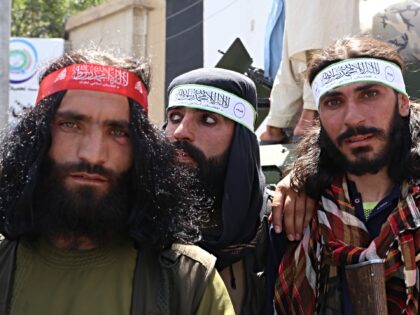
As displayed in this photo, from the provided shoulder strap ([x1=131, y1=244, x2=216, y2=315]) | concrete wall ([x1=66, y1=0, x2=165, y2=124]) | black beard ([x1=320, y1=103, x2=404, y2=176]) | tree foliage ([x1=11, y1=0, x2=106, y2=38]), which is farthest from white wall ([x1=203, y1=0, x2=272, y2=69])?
tree foliage ([x1=11, y1=0, x2=106, y2=38])

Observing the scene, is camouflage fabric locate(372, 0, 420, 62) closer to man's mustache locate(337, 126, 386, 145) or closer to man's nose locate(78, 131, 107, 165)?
man's mustache locate(337, 126, 386, 145)

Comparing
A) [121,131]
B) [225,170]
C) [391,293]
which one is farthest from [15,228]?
[391,293]

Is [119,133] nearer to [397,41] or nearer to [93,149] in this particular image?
[93,149]

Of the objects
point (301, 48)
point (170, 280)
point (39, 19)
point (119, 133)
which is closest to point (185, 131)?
point (119, 133)

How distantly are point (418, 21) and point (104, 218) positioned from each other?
263cm

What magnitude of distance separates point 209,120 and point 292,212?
0.64 meters

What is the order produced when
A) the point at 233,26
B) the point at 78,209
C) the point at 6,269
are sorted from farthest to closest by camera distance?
the point at 233,26
the point at 78,209
the point at 6,269

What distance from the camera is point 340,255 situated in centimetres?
237

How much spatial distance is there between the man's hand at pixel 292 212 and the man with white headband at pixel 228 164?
0.11 meters


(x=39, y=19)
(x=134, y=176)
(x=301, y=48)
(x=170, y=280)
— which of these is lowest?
(x=170, y=280)

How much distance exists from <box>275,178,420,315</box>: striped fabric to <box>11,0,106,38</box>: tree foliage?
53.9 ft

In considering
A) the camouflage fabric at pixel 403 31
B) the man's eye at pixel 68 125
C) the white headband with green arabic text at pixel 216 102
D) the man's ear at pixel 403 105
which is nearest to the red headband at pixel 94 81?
the man's eye at pixel 68 125

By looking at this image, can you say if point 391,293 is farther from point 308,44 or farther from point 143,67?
point 308,44

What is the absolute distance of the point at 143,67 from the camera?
236cm
